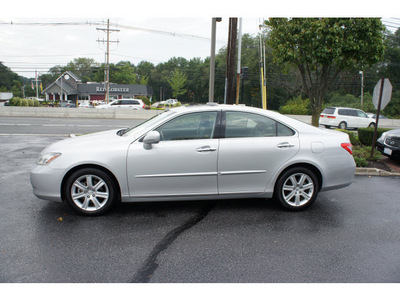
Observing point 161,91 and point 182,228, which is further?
point 161,91

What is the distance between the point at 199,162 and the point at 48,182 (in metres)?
2.01

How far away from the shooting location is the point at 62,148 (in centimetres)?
422

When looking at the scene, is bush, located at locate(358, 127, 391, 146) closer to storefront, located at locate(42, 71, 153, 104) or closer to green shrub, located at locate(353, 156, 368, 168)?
green shrub, located at locate(353, 156, 368, 168)

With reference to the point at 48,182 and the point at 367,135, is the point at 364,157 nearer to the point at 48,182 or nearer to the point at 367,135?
the point at 367,135

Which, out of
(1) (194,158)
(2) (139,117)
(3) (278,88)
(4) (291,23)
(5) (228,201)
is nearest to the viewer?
(1) (194,158)

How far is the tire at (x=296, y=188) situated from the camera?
4473mm

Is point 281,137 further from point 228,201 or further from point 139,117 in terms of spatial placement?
point 139,117

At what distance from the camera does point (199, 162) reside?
13.8 ft

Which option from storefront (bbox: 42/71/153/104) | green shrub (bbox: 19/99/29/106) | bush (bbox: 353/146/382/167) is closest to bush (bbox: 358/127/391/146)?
bush (bbox: 353/146/382/167)

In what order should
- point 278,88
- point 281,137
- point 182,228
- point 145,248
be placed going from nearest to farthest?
point 145,248 < point 182,228 < point 281,137 < point 278,88

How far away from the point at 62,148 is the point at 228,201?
2.64m

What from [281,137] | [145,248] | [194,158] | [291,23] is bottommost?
[145,248]

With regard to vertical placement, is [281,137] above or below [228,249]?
above

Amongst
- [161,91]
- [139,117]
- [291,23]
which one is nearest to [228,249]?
[291,23]
